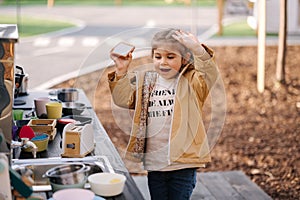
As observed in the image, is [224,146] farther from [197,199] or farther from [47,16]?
[47,16]

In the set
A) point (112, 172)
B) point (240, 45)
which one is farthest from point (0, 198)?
point (240, 45)

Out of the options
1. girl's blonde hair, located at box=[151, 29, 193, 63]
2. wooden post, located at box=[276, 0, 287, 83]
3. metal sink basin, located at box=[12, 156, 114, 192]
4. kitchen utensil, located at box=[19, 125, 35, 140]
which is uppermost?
girl's blonde hair, located at box=[151, 29, 193, 63]

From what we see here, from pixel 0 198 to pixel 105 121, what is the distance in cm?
521

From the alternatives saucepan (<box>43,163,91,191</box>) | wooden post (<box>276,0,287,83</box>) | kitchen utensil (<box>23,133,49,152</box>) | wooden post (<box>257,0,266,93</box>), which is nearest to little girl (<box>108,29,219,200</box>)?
kitchen utensil (<box>23,133,49,152</box>)

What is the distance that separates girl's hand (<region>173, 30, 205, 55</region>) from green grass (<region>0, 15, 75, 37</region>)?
43.5ft

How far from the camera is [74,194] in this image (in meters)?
2.35

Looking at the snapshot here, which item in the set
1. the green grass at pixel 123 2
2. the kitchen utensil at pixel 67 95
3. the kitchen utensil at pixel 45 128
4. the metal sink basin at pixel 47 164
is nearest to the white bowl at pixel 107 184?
the metal sink basin at pixel 47 164

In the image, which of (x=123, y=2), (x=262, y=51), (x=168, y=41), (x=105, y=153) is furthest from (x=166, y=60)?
(x=123, y=2)

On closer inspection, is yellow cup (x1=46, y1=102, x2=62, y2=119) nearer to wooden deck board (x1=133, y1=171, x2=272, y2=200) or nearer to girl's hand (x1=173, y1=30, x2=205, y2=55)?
girl's hand (x1=173, y1=30, x2=205, y2=55)

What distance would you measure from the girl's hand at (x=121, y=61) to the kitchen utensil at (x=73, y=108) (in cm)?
100

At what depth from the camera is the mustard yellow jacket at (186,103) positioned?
3158 mm

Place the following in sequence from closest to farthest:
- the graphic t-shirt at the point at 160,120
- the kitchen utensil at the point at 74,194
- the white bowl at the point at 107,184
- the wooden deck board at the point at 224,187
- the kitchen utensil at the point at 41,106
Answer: the kitchen utensil at the point at 74,194 < the white bowl at the point at 107,184 < the graphic t-shirt at the point at 160,120 < the kitchen utensil at the point at 41,106 < the wooden deck board at the point at 224,187

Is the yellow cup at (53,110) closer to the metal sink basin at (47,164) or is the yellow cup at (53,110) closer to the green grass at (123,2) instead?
A: the metal sink basin at (47,164)

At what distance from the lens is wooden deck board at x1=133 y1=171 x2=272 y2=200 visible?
4980 mm
